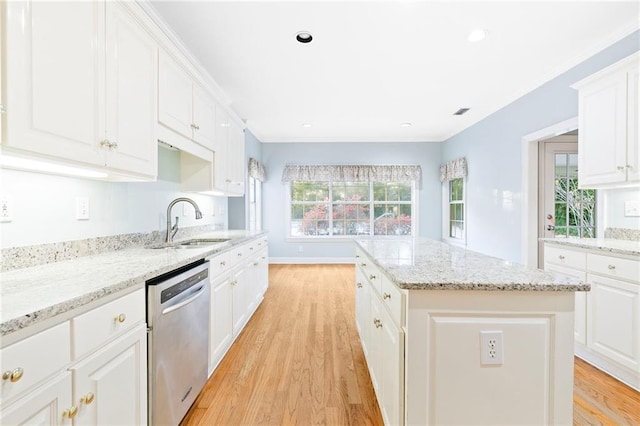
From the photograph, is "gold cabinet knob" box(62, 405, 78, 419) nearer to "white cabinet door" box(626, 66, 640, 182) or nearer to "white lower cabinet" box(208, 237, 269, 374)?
"white lower cabinet" box(208, 237, 269, 374)

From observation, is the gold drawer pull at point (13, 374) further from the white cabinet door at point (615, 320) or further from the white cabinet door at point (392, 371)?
the white cabinet door at point (615, 320)

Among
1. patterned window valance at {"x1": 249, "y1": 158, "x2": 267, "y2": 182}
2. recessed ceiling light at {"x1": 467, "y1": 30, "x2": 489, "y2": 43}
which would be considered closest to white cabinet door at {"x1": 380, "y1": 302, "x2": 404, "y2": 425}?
recessed ceiling light at {"x1": 467, "y1": 30, "x2": 489, "y2": 43}

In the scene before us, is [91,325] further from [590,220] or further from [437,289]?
[590,220]

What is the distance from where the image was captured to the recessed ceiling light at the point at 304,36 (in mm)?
2322

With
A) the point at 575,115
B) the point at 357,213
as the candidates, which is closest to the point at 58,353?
the point at 575,115

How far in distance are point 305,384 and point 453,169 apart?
4670mm

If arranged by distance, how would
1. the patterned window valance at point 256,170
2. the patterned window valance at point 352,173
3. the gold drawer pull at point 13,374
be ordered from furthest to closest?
1. the patterned window valance at point 352,173
2. the patterned window valance at point 256,170
3. the gold drawer pull at point 13,374

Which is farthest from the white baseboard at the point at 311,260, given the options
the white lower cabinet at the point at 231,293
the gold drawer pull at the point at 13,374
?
the gold drawer pull at the point at 13,374

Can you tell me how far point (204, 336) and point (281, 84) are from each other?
8.97 ft

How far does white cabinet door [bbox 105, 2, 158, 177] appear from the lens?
143 centimetres

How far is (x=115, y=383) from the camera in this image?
1.08m

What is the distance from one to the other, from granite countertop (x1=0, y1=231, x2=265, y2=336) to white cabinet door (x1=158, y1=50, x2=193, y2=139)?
3.00 ft

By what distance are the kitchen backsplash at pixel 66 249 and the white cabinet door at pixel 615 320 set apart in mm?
3330

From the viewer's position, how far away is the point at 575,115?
273 cm
